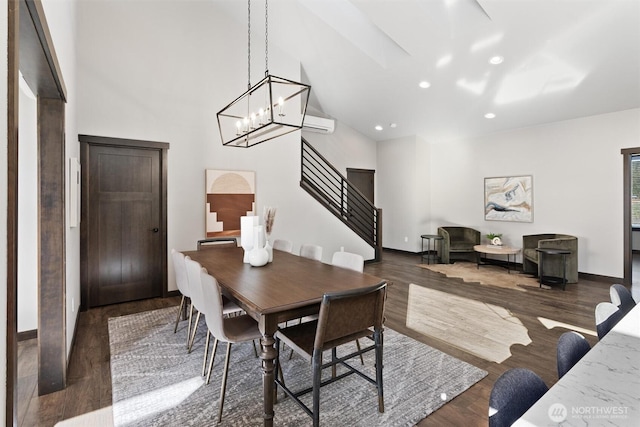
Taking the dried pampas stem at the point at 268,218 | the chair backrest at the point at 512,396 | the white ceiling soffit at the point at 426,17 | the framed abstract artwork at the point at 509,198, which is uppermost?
the white ceiling soffit at the point at 426,17

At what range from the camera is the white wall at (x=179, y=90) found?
4.20 meters

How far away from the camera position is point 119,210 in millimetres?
4336

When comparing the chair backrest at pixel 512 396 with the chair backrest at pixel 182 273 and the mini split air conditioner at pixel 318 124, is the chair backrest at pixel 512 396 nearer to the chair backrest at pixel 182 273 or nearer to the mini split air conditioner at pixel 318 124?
the chair backrest at pixel 182 273

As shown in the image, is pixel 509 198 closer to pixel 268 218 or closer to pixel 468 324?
pixel 468 324

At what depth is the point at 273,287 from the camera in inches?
86.4

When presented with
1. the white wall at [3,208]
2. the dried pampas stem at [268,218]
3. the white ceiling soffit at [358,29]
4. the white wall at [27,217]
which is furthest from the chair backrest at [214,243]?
the white ceiling soffit at [358,29]

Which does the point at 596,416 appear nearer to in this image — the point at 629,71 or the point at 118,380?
the point at 118,380

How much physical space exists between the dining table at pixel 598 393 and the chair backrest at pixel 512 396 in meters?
0.13

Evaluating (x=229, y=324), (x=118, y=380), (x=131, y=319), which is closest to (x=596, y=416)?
(x=229, y=324)

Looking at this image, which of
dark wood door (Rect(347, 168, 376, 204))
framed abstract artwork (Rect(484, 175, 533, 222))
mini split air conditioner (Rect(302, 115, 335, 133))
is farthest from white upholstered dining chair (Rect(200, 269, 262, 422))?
dark wood door (Rect(347, 168, 376, 204))

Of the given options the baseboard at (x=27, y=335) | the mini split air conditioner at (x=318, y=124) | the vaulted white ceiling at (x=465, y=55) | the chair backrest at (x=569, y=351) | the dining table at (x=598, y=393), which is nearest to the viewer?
the dining table at (x=598, y=393)

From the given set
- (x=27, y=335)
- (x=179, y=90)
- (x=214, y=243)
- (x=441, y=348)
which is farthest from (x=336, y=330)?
(x=179, y=90)

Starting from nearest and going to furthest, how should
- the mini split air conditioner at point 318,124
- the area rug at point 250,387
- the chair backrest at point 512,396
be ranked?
the chair backrest at point 512,396 → the area rug at point 250,387 → the mini split air conditioner at point 318,124

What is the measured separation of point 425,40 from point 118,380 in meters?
5.03
